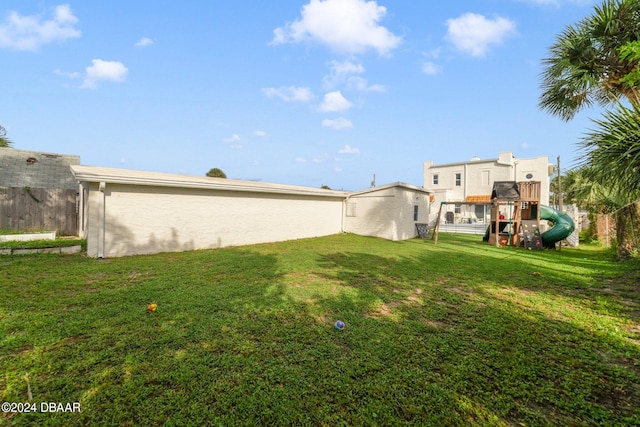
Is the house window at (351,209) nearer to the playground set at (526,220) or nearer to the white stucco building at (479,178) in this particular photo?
the playground set at (526,220)

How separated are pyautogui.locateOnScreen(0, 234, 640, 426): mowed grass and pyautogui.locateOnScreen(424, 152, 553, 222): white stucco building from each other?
65.5 ft

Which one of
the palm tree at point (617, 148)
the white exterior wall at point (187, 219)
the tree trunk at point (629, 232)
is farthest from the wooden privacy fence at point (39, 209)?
the tree trunk at point (629, 232)

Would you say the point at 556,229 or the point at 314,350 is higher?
the point at 556,229

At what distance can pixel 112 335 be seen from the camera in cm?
312

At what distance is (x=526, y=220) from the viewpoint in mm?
13023

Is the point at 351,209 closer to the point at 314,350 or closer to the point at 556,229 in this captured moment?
the point at 556,229

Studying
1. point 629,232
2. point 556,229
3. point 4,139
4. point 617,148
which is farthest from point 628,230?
point 4,139

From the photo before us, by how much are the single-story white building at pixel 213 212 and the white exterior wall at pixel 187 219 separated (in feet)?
0.08

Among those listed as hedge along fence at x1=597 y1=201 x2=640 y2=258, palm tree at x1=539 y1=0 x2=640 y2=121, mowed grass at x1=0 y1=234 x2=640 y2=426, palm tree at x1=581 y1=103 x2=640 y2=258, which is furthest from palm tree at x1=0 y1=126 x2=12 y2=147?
hedge along fence at x1=597 y1=201 x2=640 y2=258

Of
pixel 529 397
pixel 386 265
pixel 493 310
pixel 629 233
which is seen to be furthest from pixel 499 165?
pixel 529 397

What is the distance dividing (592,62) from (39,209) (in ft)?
63.2

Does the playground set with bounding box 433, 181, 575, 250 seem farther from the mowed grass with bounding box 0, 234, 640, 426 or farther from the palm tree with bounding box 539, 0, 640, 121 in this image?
the mowed grass with bounding box 0, 234, 640, 426

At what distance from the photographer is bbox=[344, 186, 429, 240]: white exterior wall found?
45.7ft

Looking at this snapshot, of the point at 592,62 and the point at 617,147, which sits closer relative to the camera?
the point at 617,147
